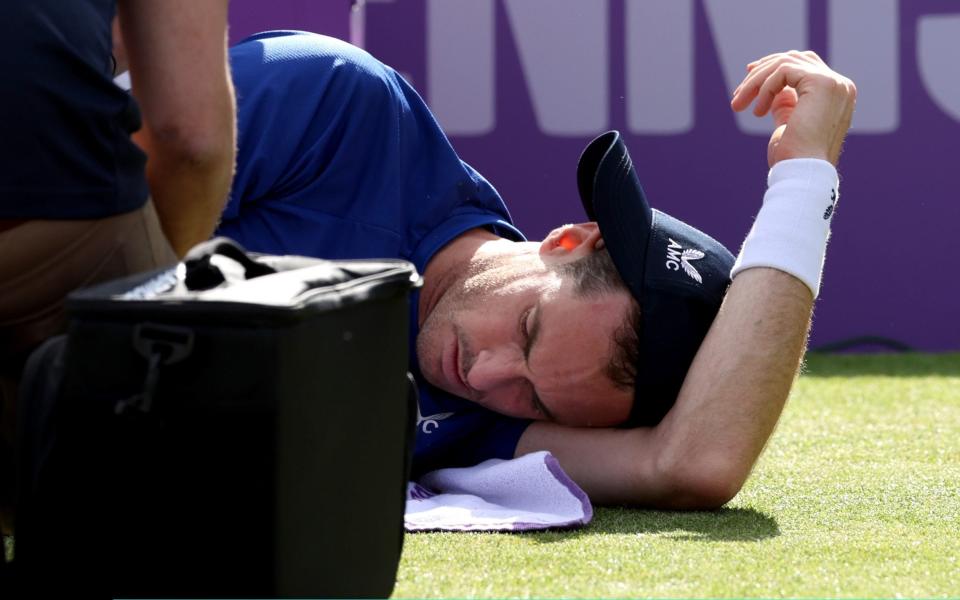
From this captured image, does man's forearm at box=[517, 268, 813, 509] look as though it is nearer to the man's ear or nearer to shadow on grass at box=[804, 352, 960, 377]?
the man's ear

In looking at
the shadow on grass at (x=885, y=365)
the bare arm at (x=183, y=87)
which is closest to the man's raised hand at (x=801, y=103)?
the bare arm at (x=183, y=87)

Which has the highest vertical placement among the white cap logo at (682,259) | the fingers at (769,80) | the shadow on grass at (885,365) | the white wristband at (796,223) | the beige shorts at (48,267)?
the fingers at (769,80)

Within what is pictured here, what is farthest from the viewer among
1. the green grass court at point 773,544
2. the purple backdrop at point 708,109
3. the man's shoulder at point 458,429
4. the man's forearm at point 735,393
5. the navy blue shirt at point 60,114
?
the purple backdrop at point 708,109

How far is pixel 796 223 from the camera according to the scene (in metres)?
1.75

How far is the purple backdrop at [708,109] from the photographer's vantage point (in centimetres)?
406

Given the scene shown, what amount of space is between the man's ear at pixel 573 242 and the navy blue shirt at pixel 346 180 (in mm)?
134

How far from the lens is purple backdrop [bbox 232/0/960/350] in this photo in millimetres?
4062

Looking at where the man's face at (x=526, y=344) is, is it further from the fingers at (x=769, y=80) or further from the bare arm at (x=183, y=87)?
the bare arm at (x=183, y=87)

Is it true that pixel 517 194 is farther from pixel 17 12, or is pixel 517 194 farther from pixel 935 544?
pixel 17 12

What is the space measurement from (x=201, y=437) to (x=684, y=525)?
798 mm

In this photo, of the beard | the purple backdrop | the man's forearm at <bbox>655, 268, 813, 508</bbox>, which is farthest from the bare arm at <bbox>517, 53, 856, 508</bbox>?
the purple backdrop

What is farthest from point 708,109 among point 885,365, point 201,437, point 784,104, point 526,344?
point 201,437

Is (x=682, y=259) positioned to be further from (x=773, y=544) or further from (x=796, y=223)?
(x=773, y=544)

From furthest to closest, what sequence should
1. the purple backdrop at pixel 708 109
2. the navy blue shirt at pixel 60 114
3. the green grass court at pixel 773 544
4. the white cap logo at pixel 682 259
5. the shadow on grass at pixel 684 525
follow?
the purple backdrop at pixel 708 109 → the white cap logo at pixel 682 259 → the shadow on grass at pixel 684 525 → the green grass court at pixel 773 544 → the navy blue shirt at pixel 60 114
